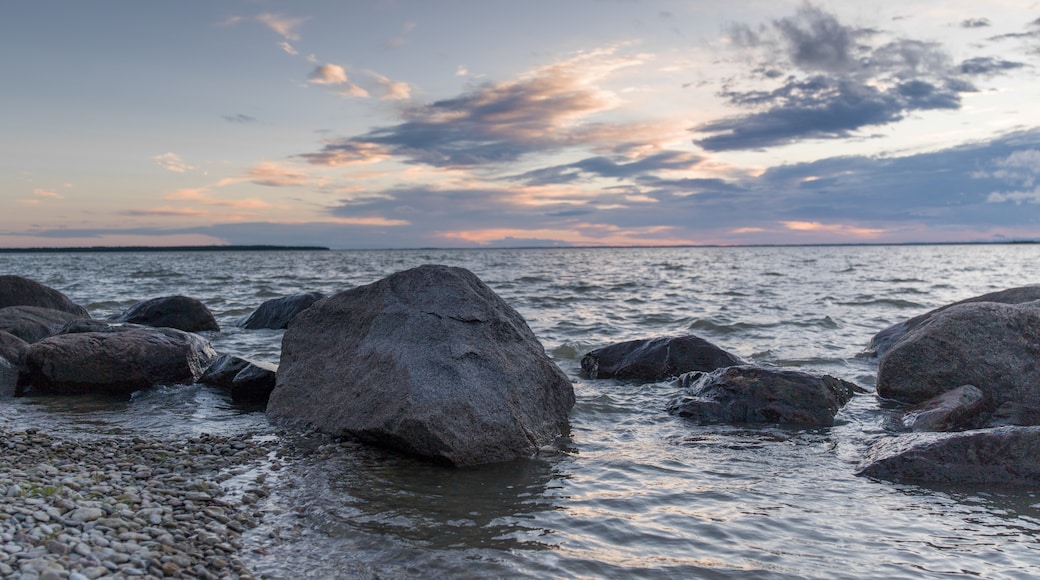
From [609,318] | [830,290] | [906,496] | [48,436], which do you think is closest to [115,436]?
[48,436]

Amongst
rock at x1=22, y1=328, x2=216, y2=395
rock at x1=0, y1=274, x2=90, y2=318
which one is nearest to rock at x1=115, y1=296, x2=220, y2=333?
rock at x1=0, y1=274, x2=90, y2=318

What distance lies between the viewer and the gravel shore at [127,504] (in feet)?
13.9

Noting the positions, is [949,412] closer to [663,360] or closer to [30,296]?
[663,360]

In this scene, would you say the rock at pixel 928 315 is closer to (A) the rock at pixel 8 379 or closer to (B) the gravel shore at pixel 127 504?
(B) the gravel shore at pixel 127 504

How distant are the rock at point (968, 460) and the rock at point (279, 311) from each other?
12756 mm

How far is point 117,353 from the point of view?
9820 mm

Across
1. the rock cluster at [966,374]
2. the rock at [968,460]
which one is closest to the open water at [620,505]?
the rock at [968,460]

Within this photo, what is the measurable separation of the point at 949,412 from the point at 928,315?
15.6 ft

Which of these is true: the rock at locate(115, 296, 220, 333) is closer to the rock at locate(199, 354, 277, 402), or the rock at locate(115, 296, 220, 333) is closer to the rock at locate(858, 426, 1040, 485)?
the rock at locate(199, 354, 277, 402)

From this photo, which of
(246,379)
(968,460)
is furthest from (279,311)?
(968,460)

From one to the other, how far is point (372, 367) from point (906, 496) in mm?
5104

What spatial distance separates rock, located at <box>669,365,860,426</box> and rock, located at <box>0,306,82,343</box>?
1066 centimetres

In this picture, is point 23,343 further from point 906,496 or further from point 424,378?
point 906,496

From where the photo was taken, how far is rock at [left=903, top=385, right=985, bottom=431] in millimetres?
8156
